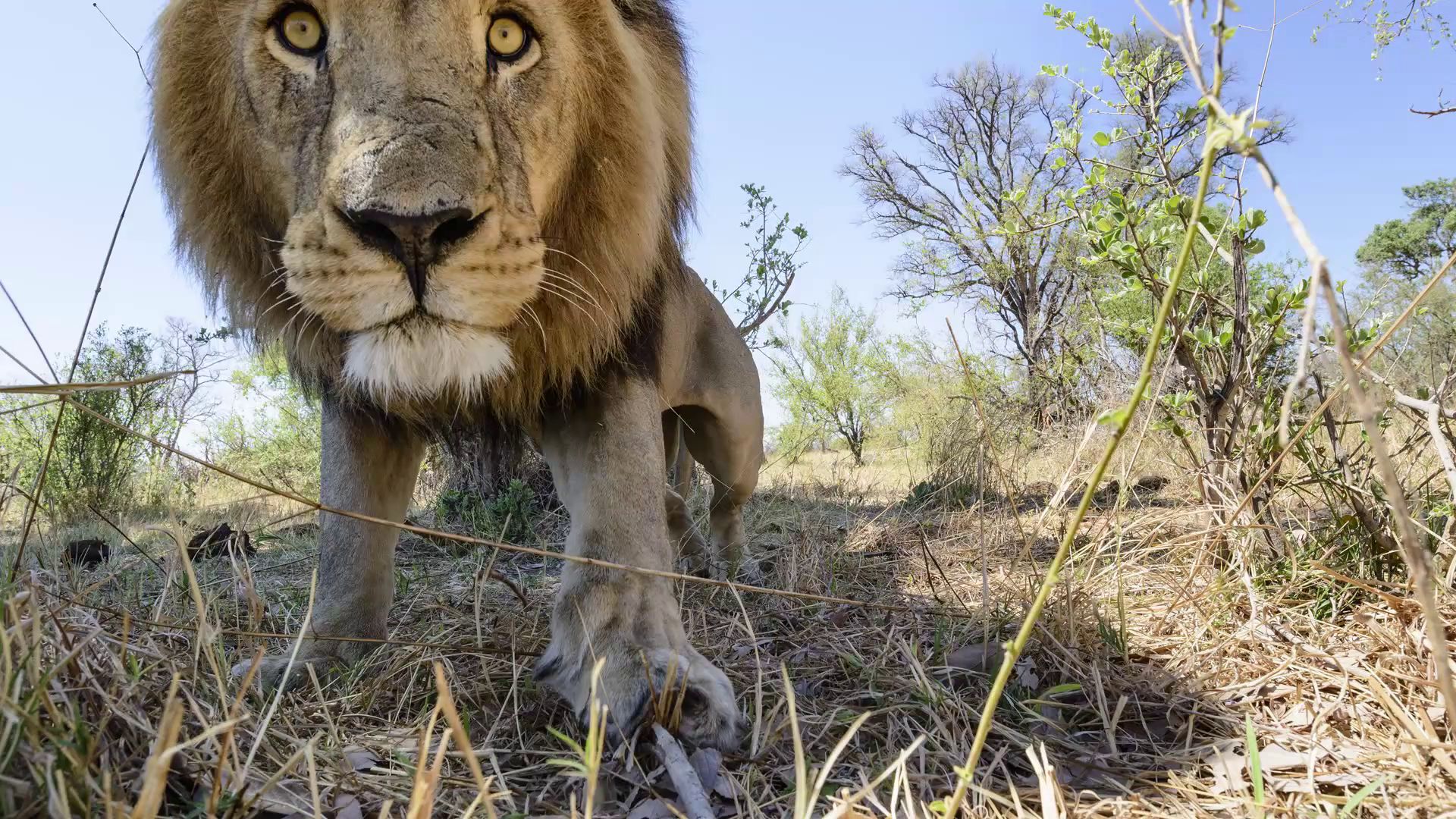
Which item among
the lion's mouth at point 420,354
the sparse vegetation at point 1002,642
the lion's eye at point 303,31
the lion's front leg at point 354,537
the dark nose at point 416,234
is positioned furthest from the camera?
the lion's front leg at point 354,537

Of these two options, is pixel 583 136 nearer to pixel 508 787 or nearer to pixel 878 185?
pixel 508 787

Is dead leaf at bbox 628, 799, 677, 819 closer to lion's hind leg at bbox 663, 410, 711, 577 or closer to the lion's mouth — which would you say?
the lion's mouth

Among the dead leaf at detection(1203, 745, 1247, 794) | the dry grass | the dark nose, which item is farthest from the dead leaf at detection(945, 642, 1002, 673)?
the dark nose

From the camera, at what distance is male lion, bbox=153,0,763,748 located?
170cm

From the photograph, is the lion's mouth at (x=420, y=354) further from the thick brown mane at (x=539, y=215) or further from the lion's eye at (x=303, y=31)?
the lion's eye at (x=303, y=31)

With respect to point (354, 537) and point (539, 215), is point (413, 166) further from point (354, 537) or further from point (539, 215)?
point (354, 537)

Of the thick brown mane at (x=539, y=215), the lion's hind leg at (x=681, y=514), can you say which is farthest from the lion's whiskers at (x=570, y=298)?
the lion's hind leg at (x=681, y=514)

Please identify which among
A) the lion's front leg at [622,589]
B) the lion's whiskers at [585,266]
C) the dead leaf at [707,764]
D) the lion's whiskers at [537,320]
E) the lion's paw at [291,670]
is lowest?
the dead leaf at [707,764]

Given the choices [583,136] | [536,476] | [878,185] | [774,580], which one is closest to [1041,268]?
[878,185]

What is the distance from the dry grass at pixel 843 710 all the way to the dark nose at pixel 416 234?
661mm

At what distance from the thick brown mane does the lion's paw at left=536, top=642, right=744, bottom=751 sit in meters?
0.77

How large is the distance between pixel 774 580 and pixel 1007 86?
76.8 ft

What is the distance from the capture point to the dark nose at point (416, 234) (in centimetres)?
161

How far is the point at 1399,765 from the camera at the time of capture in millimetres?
1485
